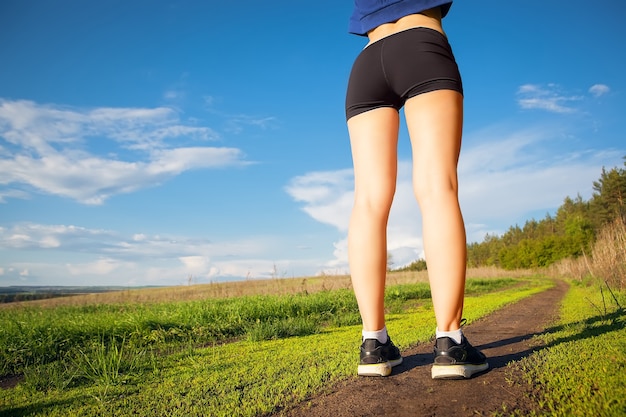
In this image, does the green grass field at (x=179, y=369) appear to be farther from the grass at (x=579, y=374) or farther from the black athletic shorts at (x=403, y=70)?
the black athletic shorts at (x=403, y=70)

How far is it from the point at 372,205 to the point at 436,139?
1.82 feet

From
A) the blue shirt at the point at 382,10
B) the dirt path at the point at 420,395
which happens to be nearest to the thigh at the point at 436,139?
the blue shirt at the point at 382,10

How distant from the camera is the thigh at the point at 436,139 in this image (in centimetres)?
236

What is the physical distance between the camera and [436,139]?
237 cm

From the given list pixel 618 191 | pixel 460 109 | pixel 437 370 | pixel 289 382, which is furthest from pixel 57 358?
pixel 618 191

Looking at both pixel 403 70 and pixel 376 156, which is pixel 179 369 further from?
pixel 403 70

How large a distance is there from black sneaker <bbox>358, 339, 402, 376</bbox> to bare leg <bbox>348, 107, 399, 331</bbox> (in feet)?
0.38

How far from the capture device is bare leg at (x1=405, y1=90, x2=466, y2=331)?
2244mm

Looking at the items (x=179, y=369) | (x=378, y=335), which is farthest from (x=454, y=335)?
(x=179, y=369)

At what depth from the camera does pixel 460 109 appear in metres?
2.45

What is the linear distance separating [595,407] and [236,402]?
151cm

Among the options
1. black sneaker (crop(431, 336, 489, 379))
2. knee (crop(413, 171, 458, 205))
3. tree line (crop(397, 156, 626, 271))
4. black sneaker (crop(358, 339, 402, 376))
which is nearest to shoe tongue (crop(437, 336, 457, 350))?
black sneaker (crop(431, 336, 489, 379))

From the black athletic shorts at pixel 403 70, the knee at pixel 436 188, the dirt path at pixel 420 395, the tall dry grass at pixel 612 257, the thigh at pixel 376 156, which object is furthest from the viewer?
the tall dry grass at pixel 612 257

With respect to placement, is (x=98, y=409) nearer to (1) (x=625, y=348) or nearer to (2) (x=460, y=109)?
(2) (x=460, y=109)
